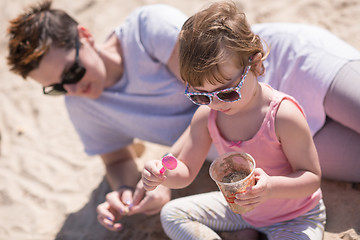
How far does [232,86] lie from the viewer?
5.32 ft

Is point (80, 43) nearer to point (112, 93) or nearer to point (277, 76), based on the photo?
point (112, 93)

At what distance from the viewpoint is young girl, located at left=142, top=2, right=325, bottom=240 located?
1.58 metres

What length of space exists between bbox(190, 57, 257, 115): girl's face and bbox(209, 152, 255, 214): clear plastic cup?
212 mm

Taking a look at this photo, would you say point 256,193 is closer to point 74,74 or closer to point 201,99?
point 201,99

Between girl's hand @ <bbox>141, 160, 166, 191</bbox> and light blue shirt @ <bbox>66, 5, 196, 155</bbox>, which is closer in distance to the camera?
girl's hand @ <bbox>141, 160, 166, 191</bbox>

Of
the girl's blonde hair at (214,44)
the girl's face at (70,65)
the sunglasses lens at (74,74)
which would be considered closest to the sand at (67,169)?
the girl's face at (70,65)

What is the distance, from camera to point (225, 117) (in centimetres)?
190

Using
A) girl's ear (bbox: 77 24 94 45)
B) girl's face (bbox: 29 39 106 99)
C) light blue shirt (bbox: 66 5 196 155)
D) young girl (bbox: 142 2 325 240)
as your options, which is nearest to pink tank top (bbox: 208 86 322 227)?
young girl (bbox: 142 2 325 240)

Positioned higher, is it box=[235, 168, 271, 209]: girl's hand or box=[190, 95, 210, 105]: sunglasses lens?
box=[190, 95, 210, 105]: sunglasses lens

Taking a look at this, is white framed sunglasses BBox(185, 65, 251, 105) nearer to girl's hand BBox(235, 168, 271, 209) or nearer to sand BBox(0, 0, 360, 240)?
girl's hand BBox(235, 168, 271, 209)

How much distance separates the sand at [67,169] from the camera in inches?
105

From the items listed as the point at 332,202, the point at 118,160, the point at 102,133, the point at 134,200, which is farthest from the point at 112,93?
the point at 332,202

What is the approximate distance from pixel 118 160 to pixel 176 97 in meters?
0.74

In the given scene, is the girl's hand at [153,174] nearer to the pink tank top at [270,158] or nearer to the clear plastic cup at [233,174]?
the clear plastic cup at [233,174]
